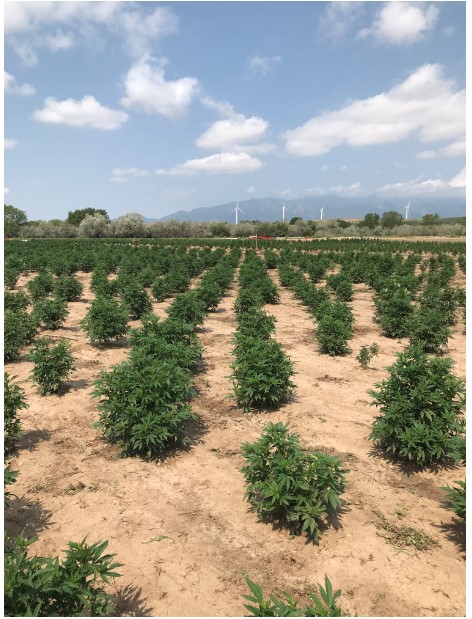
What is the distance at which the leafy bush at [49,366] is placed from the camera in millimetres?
7852

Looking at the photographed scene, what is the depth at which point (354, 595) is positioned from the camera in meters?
3.70

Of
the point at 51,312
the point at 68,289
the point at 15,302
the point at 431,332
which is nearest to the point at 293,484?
the point at 431,332

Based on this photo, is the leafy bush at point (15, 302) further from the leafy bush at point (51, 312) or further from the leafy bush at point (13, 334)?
the leafy bush at point (13, 334)

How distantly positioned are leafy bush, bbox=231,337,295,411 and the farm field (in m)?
0.25

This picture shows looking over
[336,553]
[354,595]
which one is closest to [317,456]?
[336,553]

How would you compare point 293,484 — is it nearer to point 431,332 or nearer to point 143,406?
point 143,406

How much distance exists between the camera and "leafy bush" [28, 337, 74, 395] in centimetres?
785

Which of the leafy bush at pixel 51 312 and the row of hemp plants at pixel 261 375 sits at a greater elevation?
the leafy bush at pixel 51 312

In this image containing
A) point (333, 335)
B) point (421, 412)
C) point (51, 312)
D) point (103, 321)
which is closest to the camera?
point (421, 412)

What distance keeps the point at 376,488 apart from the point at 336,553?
4.46 ft

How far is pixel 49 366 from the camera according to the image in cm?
790

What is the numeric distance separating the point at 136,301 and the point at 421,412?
410 inches

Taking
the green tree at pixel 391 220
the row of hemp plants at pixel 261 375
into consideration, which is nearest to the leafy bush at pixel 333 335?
the row of hemp plants at pixel 261 375

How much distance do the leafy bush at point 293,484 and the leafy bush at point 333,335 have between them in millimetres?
6238
